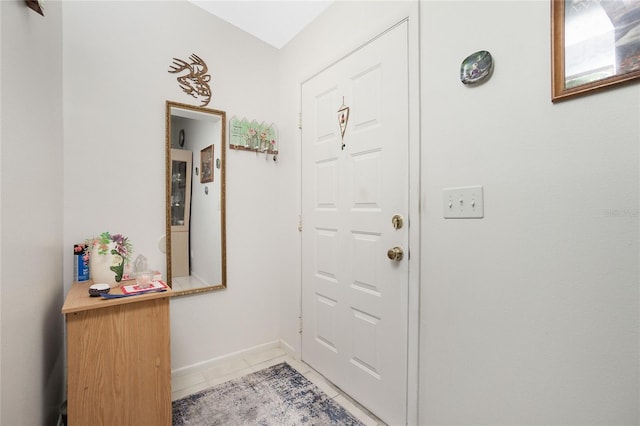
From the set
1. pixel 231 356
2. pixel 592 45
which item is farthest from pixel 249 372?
pixel 592 45

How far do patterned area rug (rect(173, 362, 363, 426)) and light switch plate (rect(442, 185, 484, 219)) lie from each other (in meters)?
1.22

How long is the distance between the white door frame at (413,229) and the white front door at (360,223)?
3 centimetres

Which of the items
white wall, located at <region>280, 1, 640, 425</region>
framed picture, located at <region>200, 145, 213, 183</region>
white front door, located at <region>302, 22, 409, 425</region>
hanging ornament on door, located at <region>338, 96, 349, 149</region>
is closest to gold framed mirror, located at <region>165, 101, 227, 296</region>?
framed picture, located at <region>200, 145, 213, 183</region>

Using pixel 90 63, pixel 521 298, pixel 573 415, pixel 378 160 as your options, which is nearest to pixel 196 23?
pixel 90 63

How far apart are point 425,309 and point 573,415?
567 millimetres

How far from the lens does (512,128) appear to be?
3.45 feet

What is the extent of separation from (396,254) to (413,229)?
0.15 meters

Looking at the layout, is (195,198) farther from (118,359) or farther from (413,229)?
(413,229)

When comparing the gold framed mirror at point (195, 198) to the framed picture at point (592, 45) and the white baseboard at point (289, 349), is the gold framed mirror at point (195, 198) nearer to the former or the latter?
the white baseboard at point (289, 349)

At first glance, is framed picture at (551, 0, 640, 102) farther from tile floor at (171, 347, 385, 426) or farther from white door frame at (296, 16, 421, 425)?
tile floor at (171, 347, 385, 426)

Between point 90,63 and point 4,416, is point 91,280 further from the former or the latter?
point 90,63

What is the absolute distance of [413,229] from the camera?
1360mm

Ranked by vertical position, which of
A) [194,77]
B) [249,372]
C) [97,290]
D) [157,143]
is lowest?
[249,372]

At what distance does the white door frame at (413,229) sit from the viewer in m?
1.34
